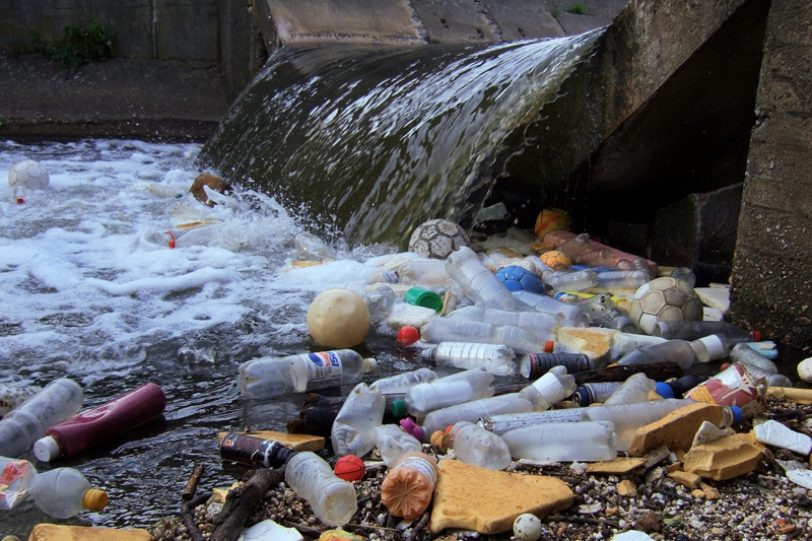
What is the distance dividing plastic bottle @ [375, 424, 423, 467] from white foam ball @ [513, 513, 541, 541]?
0.45m

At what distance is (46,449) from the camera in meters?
2.45

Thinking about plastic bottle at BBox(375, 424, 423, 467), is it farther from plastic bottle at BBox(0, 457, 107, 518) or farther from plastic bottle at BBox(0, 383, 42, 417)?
plastic bottle at BBox(0, 383, 42, 417)

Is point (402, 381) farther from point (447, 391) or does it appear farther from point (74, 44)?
point (74, 44)

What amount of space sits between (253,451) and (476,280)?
1.73 m

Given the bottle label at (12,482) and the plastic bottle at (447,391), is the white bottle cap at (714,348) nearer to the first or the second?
the plastic bottle at (447,391)

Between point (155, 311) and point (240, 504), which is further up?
point (240, 504)

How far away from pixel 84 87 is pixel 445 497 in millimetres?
8235

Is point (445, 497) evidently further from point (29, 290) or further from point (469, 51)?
point (469, 51)

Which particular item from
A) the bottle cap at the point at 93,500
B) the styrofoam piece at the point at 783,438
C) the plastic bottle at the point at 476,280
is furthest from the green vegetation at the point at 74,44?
the styrofoam piece at the point at 783,438

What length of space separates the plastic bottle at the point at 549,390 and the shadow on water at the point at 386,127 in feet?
6.11

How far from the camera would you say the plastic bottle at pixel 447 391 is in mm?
2738

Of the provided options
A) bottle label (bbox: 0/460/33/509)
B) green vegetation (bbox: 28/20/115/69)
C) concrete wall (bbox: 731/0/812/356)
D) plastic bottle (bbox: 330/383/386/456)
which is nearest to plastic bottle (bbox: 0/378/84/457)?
bottle label (bbox: 0/460/33/509)

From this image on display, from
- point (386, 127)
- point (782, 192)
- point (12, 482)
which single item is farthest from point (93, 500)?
point (386, 127)

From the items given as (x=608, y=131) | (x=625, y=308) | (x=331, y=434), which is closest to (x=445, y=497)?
(x=331, y=434)
